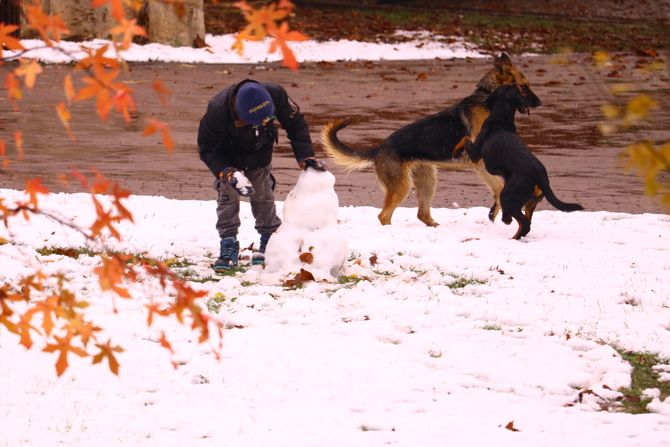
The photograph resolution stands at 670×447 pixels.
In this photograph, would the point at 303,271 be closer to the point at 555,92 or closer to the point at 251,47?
the point at 555,92

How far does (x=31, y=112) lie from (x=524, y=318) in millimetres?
11855

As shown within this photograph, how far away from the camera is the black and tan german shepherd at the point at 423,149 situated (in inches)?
386

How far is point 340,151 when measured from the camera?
983 cm

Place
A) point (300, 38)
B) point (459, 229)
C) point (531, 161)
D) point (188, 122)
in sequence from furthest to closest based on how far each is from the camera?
point (188, 122) → point (459, 229) → point (531, 161) → point (300, 38)

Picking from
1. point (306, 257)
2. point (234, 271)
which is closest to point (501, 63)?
point (306, 257)

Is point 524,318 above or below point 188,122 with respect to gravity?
above

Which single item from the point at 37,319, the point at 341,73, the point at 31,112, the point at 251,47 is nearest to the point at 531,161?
the point at 37,319

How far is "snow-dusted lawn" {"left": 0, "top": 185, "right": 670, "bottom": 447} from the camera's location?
514cm

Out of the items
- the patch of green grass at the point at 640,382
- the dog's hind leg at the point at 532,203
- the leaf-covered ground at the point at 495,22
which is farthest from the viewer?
the leaf-covered ground at the point at 495,22

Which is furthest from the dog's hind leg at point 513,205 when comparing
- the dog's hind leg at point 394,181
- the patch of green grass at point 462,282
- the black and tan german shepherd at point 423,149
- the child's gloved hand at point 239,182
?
the child's gloved hand at point 239,182

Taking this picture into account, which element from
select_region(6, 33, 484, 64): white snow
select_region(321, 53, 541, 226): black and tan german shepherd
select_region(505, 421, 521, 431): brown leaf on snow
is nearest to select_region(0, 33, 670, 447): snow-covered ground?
select_region(505, 421, 521, 431): brown leaf on snow

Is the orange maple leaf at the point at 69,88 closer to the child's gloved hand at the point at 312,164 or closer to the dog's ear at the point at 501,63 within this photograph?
the child's gloved hand at the point at 312,164

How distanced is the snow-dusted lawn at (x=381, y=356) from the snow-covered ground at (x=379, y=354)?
1 cm

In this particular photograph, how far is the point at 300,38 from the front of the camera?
10.5ft
